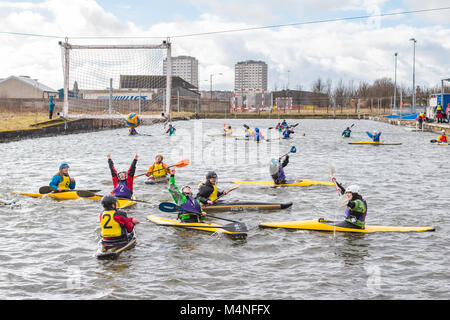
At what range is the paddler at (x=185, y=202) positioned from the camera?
1309cm

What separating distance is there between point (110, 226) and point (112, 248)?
1.51 ft

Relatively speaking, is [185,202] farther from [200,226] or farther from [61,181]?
[61,181]

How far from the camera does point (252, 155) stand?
31391 mm

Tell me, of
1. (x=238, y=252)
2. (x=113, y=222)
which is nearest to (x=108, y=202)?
(x=113, y=222)

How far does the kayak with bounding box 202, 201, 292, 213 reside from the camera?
15.5 meters

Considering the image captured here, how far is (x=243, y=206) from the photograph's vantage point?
51.7ft

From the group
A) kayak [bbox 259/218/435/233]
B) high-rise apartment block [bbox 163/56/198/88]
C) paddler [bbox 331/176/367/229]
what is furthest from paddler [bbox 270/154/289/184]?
high-rise apartment block [bbox 163/56/198/88]

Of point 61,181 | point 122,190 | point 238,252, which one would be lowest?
point 238,252

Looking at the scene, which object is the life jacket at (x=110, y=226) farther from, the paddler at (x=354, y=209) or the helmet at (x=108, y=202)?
the paddler at (x=354, y=209)

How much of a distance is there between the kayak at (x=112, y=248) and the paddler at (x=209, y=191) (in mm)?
3895

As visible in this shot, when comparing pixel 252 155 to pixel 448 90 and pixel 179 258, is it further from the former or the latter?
pixel 448 90

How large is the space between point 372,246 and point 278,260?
8.06 ft

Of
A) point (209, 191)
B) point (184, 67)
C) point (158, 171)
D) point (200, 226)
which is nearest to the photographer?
point (200, 226)

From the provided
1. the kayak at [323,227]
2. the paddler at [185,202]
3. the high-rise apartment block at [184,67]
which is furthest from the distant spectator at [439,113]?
the high-rise apartment block at [184,67]
